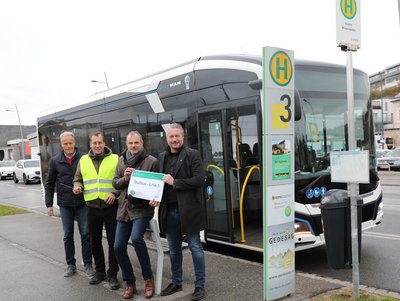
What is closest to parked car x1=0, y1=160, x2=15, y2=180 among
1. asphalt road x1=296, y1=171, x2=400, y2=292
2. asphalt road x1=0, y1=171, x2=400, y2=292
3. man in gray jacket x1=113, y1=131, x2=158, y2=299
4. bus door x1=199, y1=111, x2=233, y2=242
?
bus door x1=199, y1=111, x2=233, y2=242

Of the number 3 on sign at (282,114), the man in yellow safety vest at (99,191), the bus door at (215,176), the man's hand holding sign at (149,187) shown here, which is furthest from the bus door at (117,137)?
the number 3 on sign at (282,114)

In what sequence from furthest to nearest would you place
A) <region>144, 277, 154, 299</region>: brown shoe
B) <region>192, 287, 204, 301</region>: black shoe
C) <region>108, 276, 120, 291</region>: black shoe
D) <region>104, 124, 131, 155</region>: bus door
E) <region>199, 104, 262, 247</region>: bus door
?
<region>104, 124, 131, 155</region>: bus door, <region>199, 104, 262, 247</region>: bus door, <region>108, 276, 120, 291</region>: black shoe, <region>144, 277, 154, 299</region>: brown shoe, <region>192, 287, 204, 301</region>: black shoe

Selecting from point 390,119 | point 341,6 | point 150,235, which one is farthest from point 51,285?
point 390,119

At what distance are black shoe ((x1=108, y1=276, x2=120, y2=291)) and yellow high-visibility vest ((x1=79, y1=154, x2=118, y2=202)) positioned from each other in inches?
40.0

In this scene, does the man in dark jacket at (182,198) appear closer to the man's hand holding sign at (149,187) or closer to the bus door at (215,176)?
the man's hand holding sign at (149,187)

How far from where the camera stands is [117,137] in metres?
9.02

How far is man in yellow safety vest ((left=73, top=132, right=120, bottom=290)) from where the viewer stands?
514cm

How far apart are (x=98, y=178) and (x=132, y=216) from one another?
0.81m

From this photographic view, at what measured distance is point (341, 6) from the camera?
4.18 metres

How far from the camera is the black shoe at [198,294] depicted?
15.0 feet

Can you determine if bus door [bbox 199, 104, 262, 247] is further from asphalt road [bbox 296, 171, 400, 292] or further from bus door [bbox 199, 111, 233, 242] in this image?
asphalt road [bbox 296, 171, 400, 292]

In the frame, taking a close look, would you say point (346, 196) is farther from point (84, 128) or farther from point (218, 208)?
point (84, 128)

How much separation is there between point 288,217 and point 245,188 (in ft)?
6.55

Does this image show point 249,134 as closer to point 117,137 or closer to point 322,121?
point 322,121
